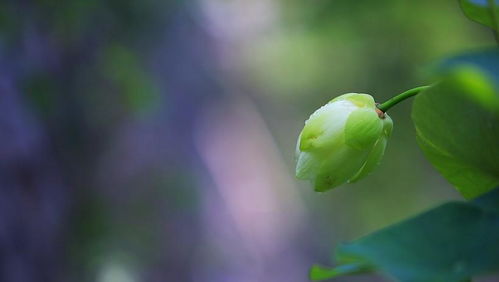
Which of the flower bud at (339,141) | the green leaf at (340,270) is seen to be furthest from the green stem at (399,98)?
the green leaf at (340,270)

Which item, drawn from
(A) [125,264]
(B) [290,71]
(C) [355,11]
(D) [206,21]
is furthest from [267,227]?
(A) [125,264]

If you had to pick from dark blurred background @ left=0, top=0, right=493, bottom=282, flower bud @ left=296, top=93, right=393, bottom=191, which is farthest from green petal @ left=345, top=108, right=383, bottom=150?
dark blurred background @ left=0, top=0, right=493, bottom=282

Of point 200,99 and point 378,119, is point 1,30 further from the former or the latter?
point 200,99

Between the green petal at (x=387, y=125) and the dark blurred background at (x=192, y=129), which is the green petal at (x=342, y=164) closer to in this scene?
the green petal at (x=387, y=125)

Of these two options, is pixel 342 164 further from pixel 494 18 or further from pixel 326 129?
pixel 494 18

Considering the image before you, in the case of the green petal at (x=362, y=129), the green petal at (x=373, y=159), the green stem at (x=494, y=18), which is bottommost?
the green petal at (x=373, y=159)

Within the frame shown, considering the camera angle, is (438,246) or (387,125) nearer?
(438,246)

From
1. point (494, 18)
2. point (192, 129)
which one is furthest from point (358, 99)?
point (192, 129)
